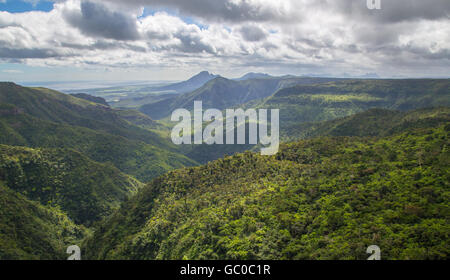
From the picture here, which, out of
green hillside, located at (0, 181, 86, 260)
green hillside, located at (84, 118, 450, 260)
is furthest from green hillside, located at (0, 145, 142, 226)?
green hillside, located at (84, 118, 450, 260)

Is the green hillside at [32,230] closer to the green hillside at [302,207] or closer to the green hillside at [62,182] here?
the green hillside at [62,182]

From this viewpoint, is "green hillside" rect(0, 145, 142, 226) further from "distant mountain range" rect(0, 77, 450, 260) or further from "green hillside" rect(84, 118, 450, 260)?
"green hillside" rect(84, 118, 450, 260)

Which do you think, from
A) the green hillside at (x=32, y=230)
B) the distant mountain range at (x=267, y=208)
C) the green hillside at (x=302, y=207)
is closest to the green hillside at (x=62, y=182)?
the distant mountain range at (x=267, y=208)

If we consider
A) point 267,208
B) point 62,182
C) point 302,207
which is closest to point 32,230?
point 62,182

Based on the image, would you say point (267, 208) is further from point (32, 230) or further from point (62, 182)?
point (62, 182)
